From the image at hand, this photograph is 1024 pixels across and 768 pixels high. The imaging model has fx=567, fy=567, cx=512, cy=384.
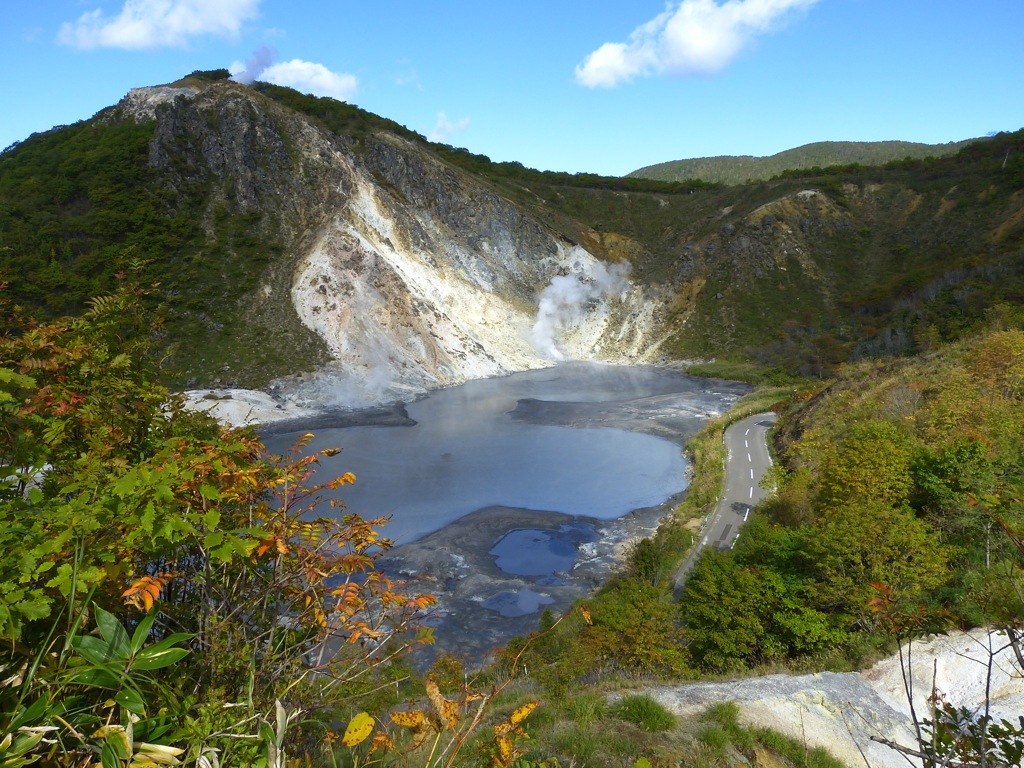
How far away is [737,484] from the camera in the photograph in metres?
24.5

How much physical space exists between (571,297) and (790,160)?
4027 inches

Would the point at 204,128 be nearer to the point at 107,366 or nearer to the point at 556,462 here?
A: the point at 556,462

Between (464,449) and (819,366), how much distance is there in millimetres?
33662

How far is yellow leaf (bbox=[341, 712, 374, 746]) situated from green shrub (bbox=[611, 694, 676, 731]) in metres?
5.04

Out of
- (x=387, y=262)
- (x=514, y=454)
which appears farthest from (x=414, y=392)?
(x=514, y=454)

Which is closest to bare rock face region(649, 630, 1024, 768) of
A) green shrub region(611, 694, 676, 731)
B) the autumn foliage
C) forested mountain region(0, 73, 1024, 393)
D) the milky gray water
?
green shrub region(611, 694, 676, 731)

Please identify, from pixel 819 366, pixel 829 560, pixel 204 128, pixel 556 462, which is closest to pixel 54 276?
pixel 204 128

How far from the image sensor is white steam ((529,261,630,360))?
63906 mm

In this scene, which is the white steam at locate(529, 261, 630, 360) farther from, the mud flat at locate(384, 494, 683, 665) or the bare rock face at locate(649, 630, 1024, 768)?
the bare rock face at locate(649, 630, 1024, 768)

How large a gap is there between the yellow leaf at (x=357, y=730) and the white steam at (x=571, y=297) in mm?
60249

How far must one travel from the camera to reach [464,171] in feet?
226

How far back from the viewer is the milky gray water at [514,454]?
24.6 metres

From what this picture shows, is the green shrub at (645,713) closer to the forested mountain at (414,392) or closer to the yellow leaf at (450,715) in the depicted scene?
the forested mountain at (414,392)

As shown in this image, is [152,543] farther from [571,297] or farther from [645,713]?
[571,297]
